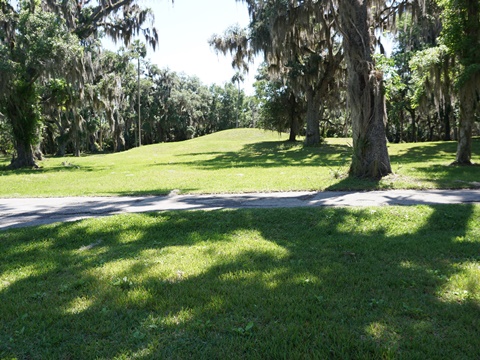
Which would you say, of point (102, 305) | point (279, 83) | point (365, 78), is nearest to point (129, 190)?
point (365, 78)

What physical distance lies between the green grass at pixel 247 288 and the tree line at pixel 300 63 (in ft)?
19.6

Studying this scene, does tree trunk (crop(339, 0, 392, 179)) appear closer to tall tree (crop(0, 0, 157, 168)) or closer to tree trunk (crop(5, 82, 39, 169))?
tall tree (crop(0, 0, 157, 168))

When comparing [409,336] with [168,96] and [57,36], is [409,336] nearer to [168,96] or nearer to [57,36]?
[57,36]

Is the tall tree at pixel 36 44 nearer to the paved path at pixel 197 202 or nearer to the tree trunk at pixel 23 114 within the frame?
the tree trunk at pixel 23 114

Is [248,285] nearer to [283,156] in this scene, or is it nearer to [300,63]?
[283,156]

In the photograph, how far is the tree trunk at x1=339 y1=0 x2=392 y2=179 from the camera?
37.9ft

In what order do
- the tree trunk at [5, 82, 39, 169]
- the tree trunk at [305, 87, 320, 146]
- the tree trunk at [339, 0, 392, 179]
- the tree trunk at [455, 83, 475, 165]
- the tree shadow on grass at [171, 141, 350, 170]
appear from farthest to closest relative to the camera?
the tree trunk at [305, 87, 320, 146]
the tree shadow on grass at [171, 141, 350, 170]
the tree trunk at [5, 82, 39, 169]
the tree trunk at [455, 83, 475, 165]
the tree trunk at [339, 0, 392, 179]

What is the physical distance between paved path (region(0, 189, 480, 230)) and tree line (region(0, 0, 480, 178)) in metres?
2.43

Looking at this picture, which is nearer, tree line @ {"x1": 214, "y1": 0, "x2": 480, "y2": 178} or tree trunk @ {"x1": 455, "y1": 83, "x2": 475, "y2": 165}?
tree line @ {"x1": 214, "y1": 0, "x2": 480, "y2": 178}

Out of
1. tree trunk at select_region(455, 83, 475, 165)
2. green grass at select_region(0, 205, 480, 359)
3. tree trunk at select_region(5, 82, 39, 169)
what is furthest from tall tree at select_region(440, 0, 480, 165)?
tree trunk at select_region(5, 82, 39, 169)

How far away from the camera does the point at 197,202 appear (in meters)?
9.62

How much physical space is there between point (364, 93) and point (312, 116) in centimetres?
1781

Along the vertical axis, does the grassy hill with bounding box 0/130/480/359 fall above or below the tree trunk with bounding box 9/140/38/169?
below

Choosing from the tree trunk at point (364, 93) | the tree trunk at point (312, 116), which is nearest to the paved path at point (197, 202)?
the tree trunk at point (364, 93)
